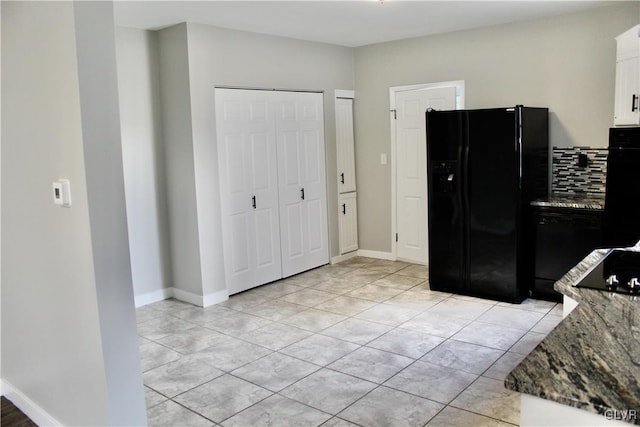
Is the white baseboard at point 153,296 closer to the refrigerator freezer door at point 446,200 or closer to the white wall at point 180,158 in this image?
the white wall at point 180,158

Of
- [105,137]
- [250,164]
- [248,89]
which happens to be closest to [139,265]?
[250,164]

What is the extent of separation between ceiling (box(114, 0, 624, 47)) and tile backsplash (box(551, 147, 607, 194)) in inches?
48.2

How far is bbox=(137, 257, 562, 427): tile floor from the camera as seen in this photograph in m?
2.92

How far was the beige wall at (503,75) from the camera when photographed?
4637mm

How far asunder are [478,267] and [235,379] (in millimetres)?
2467

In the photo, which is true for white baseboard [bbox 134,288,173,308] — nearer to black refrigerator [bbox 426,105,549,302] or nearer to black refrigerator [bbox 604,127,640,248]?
black refrigerator [bbox 426,105,549,302]

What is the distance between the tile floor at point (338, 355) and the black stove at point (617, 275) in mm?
985

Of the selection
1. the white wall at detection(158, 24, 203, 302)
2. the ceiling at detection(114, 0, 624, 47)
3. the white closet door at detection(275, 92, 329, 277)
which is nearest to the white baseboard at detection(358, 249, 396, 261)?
the white closet door at detection(275, 92, 329, 277)

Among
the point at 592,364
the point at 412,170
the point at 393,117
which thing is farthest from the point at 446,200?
the point at 592,364

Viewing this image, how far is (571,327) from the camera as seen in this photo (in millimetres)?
1634

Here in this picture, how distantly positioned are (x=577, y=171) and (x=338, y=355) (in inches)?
111

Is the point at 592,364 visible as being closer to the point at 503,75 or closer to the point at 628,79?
the point at 628,79

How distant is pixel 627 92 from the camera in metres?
4.02

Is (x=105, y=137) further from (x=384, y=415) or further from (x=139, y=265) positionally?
(x=139, y=265)
